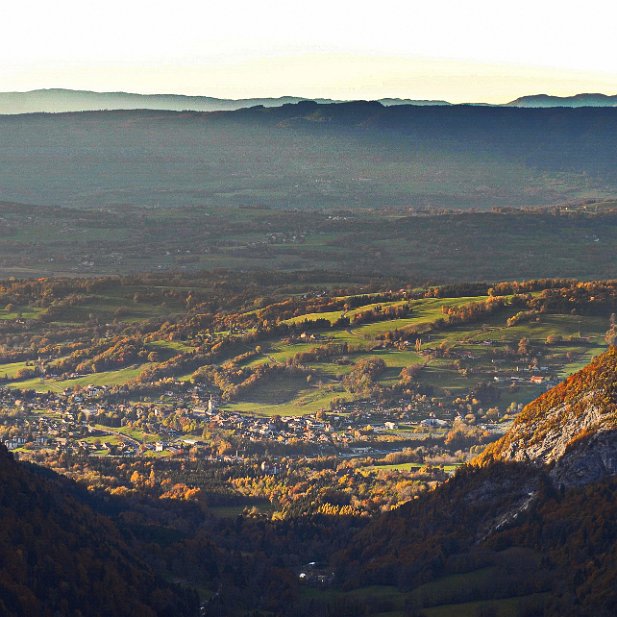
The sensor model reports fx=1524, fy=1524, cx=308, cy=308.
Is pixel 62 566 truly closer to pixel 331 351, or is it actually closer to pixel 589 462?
pixel 589 462

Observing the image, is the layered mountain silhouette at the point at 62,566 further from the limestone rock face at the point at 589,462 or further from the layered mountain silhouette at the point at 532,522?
the limestone rock face at the point at 589,462

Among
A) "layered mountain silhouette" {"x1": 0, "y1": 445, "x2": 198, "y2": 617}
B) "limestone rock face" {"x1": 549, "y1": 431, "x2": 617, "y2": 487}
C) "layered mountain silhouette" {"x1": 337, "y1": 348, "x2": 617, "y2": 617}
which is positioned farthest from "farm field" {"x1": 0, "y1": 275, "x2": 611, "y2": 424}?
"layered mountain silhouette" {"x1": 0, "y1": 445, "x2": 198, "y2": 617}

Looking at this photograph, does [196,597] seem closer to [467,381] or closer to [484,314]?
[467,381]

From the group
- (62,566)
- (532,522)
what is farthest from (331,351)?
(62,566)

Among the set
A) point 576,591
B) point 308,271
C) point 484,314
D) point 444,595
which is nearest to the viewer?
point 576,591

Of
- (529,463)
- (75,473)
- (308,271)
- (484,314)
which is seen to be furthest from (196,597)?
(308,271)

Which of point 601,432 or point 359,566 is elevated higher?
point 601,432

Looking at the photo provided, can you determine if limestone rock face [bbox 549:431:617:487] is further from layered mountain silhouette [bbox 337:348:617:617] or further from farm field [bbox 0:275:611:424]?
farm field [bbox 0:275:611:424]
